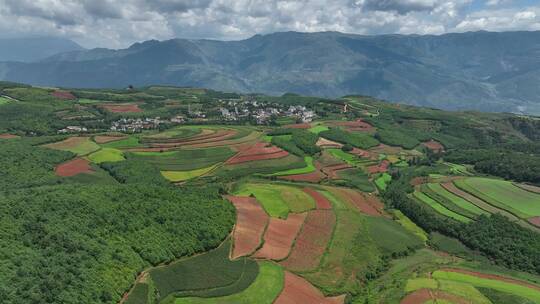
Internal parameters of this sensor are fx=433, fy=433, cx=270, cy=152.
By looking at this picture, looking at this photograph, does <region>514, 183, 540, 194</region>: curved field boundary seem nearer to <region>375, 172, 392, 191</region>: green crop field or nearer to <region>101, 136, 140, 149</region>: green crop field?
<region>375, 172, 392, 191</region>: green crop field

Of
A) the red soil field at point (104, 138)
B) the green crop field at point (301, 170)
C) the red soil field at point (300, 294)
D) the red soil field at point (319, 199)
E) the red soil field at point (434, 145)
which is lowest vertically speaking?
the red soil field at point (434, 145)

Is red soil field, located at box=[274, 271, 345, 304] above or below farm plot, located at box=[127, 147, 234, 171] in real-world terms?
below

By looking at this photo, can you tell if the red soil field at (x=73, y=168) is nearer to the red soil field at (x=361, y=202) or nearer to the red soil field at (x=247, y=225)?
the red soil field at (x=247, y=225)

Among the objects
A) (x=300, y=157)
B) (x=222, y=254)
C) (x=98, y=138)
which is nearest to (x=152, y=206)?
(x=222, y=254)

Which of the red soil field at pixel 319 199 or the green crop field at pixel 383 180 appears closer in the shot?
the red soil field at pixel 319 199

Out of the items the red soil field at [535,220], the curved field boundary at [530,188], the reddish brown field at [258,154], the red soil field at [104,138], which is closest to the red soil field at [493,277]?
Answer: the red soil field at [535,220]

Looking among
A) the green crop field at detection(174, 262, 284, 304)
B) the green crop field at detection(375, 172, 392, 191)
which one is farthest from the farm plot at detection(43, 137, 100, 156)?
the green crop field at detection(375, 172, 392, 191)

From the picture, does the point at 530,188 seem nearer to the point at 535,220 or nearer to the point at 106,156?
the point at 535,220
